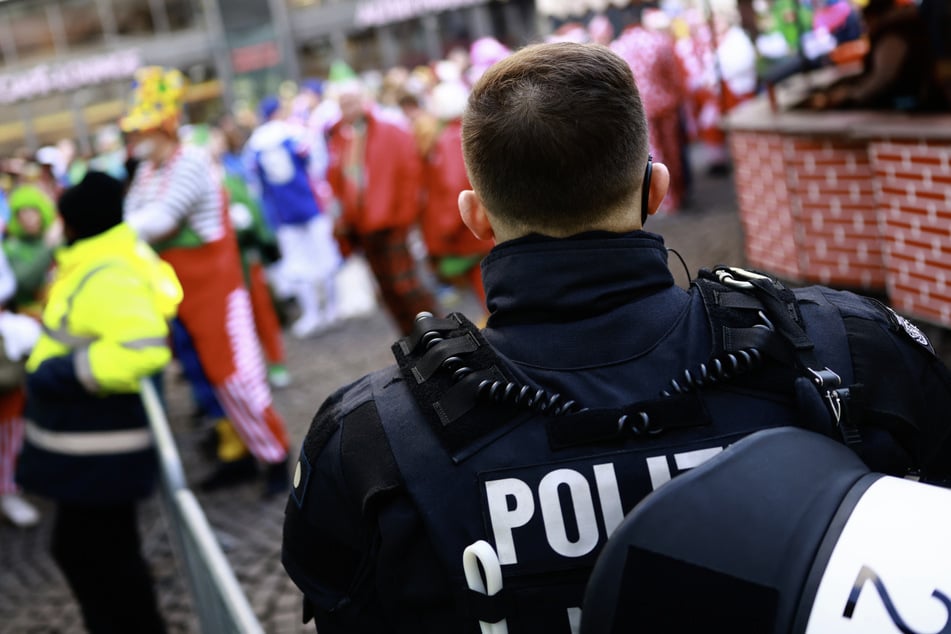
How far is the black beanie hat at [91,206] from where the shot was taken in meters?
3.67

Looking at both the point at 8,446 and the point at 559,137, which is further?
the point at 8,446

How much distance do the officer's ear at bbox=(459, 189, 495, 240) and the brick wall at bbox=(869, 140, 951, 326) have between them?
15.2 ft

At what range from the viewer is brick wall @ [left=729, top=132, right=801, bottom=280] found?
7.67m

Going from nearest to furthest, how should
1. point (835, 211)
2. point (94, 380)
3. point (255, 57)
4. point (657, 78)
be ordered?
1. point (94, 380)
2. point (835, 211)
3. point (657, 78)
4. point (255, 57)

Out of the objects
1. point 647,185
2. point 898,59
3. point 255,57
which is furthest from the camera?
point 255,57

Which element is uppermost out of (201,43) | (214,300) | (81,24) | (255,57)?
(81,24)

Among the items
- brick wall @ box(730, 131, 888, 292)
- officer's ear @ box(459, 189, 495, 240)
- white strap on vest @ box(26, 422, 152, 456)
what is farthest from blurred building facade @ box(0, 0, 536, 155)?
officer's ear @ box(459, 189, 495, 240)

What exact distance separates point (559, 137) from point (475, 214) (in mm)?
213

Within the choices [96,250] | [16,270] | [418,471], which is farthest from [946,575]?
[16,270]

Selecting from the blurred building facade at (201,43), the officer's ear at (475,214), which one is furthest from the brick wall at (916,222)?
the blurred building facade at (201,43)

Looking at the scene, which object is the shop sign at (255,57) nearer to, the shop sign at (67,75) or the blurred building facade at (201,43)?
the blurred building facade at (201,43)

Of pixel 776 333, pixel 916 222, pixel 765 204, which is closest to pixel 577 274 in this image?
pixel 776 333

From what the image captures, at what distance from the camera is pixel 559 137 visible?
4.37ft

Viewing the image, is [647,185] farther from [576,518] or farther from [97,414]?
[97,414]
